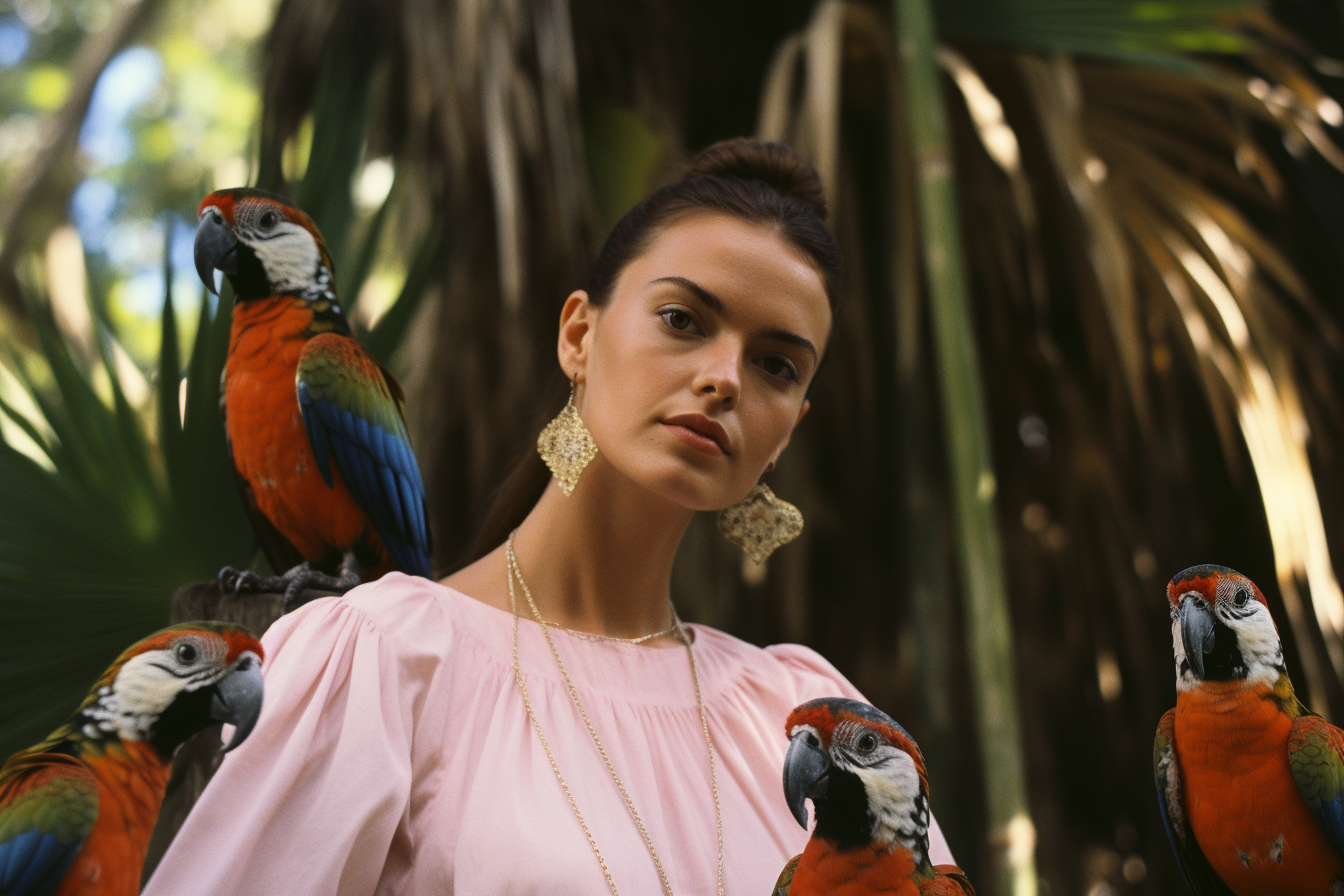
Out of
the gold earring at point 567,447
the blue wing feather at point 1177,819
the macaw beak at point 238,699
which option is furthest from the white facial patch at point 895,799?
the gold earring at point 567,447

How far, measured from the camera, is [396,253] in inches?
121

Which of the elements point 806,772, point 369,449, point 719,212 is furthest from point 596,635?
point 806,772

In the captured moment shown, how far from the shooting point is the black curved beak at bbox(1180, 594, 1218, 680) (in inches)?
37.6

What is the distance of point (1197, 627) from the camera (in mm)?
960

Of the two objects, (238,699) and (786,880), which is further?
(786,880)

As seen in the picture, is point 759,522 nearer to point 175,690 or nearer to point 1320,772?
point 1320,772

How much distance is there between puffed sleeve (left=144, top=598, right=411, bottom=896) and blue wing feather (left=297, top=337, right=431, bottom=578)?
125 millimetres

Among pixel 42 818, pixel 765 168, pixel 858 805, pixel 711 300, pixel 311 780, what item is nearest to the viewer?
pixel 42 818

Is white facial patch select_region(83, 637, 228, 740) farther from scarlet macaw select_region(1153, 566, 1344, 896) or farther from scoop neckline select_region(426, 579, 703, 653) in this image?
scarlet macaw select_region(1153, 566, 1344, 896)

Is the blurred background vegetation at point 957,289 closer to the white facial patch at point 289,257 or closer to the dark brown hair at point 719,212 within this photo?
the dark brown hair at point 719,212

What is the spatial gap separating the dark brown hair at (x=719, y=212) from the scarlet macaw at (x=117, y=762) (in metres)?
0.99

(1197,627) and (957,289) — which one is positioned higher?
(957,289)

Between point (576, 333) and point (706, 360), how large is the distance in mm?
357

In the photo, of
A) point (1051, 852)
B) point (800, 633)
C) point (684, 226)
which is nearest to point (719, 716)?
point (684, 226)
